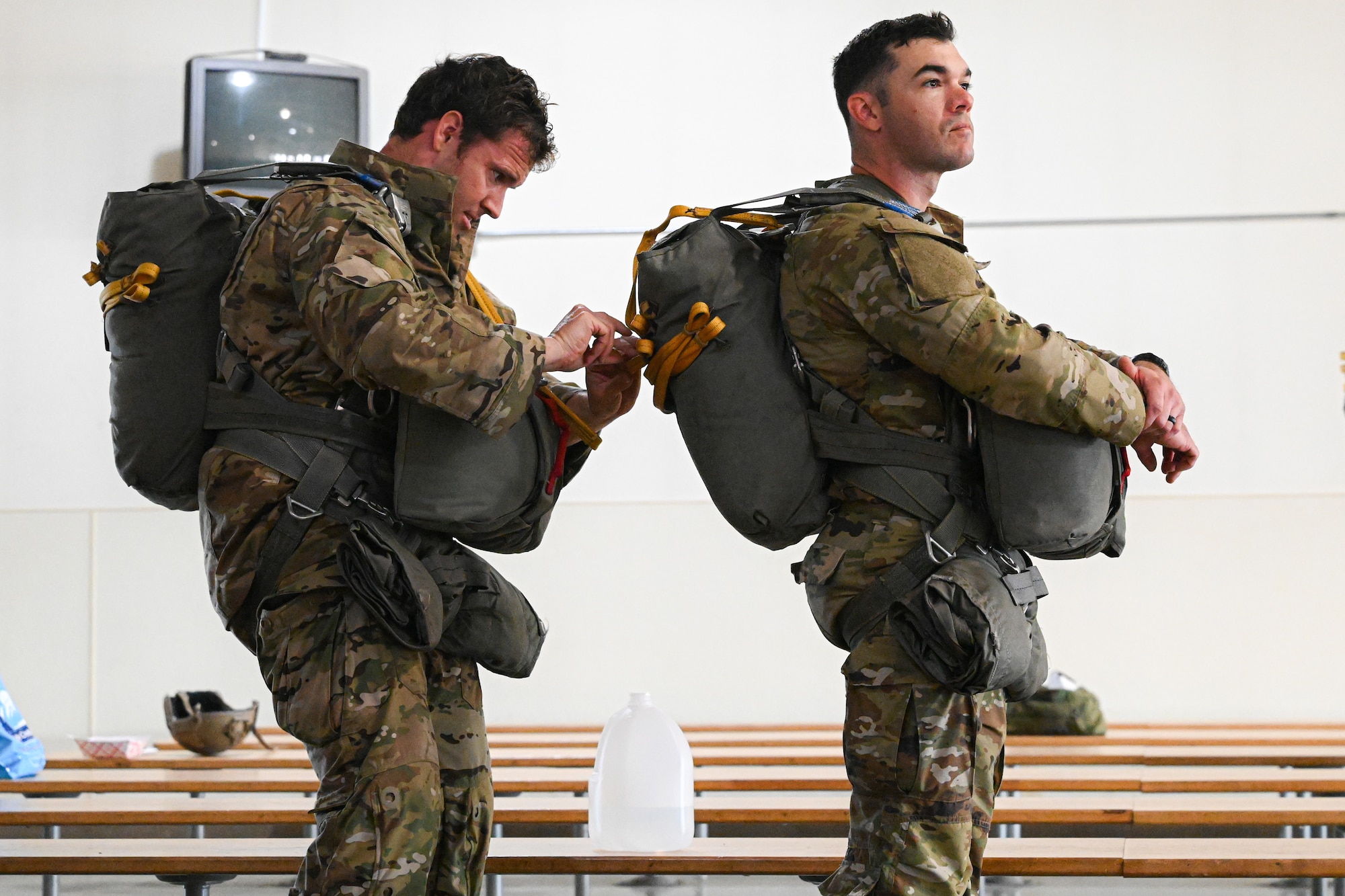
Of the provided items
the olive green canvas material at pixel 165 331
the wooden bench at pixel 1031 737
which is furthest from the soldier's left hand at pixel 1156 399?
the wooden bench at pixel 1031 737

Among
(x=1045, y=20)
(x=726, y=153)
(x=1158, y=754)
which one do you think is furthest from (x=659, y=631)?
(x=1045, y=20)

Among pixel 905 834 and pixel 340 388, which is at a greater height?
pixel 340 388

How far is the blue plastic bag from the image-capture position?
10.3ft

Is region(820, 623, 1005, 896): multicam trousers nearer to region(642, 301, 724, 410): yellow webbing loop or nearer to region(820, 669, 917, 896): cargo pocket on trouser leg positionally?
region(820, 669, 917, 896): cargo pocket on trouser leg

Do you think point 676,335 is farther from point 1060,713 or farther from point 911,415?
point 1060,713

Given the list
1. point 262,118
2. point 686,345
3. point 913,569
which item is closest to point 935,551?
point 913,569

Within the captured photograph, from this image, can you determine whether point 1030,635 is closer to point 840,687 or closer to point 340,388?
point 340,388

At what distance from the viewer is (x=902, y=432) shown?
1.67 metres

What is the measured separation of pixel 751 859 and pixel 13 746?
77.8 inches

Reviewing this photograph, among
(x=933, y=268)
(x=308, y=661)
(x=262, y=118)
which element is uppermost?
(x=262, y=118)

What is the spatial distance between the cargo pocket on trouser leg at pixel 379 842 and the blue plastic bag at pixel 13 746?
1841 mm

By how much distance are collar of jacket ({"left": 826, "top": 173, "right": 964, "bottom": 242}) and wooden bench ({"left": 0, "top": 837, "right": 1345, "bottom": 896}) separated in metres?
0.90

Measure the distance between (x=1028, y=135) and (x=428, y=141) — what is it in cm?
402

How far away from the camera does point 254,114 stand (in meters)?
5.36
